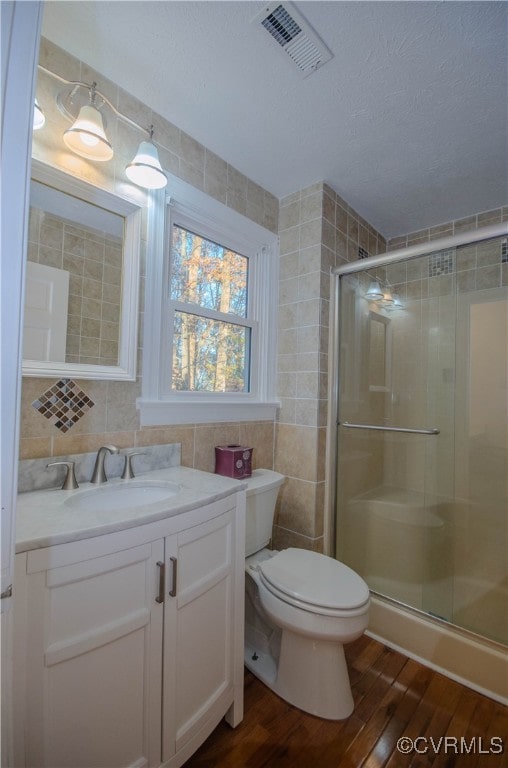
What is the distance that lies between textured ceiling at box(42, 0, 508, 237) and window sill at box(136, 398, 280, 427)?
4.20 ft

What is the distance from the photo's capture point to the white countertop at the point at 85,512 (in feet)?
2.48

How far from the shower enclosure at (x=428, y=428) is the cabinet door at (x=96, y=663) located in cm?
133

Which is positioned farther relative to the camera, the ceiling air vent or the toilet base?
the toilet base

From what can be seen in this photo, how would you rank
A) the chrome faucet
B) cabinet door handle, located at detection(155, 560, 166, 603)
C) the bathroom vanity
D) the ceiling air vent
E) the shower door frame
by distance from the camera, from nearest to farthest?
the bathroom vanity
cabinet door handle, located at detection(155, 560, 166, 603)
the ceiling air vent
the chrome faucet
the shower door frame

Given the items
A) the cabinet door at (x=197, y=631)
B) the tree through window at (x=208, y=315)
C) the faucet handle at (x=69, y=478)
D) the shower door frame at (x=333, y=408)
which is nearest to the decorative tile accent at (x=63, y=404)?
the faucet handle at (x=69, y=478)

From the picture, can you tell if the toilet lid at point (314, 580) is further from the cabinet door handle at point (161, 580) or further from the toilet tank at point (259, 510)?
the cabinet door handle at point (161, 580)

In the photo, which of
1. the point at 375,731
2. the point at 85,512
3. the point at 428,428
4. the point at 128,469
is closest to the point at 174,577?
the point at 85,512

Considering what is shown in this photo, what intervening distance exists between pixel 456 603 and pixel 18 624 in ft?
6.09

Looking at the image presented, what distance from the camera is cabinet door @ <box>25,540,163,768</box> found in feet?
2.42

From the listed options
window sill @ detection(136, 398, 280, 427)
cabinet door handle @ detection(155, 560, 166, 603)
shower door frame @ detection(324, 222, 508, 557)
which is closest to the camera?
cabinet door handle @ detection(155, 560, 166, 603)

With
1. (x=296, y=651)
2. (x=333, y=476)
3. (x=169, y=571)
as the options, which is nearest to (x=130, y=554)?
(x=169, y=571)

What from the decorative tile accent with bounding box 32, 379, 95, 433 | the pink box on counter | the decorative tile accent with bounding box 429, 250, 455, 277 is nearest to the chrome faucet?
the decorative tile accent with bounding box 32, 379, 95, 433

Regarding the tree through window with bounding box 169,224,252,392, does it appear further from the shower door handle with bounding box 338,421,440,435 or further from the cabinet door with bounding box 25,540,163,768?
the cabinet door with bounding box 25,540,163,768

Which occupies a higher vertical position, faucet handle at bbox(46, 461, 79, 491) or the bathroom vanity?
faucet handle at bbox(46, 461, 79, 491)
